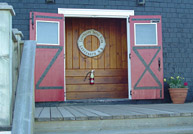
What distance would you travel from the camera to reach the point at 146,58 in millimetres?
6035

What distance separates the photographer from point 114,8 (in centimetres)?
612

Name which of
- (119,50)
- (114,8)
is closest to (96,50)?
(119,50)

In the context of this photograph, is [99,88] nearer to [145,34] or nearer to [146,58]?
[146,58]

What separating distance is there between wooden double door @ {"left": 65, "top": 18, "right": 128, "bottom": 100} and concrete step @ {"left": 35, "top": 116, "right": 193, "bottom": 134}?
143 inches

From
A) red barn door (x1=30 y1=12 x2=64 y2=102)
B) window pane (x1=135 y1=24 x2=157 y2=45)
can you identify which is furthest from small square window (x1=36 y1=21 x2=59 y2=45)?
window pane (x1=135 y1=24 x2=157 y2=45)

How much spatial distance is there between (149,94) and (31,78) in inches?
141

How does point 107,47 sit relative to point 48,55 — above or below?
above

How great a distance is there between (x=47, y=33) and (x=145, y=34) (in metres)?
2.04

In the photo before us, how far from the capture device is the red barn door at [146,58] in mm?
5992

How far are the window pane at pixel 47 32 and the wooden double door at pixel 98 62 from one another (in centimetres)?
113

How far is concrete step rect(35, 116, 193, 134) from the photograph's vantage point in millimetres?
3203

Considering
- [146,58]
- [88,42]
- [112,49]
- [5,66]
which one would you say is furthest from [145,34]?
[5,66]

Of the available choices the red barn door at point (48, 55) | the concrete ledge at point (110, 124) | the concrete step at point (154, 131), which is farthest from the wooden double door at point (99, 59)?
the concrete step at point (154, 131)

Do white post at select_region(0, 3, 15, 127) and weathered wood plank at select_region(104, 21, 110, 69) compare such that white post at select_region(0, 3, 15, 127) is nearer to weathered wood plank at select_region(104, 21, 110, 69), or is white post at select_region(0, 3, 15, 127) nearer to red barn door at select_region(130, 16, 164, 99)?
red barn door at select_region(130, 16, 164, 99)
